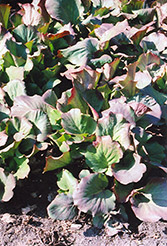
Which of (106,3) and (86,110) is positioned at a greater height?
(106,3)

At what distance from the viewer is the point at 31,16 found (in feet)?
9.20

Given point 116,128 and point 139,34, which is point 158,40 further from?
point 116,128

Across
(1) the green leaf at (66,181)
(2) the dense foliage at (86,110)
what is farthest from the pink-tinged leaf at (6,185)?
(1) the green leaf at (66,181)

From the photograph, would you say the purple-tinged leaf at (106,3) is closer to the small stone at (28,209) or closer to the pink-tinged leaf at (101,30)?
the pink-tinged leaf at (101,30)

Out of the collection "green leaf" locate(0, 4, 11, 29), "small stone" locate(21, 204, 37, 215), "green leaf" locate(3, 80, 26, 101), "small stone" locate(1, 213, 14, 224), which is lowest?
"small stone" locate(21, 204, 37, 215)

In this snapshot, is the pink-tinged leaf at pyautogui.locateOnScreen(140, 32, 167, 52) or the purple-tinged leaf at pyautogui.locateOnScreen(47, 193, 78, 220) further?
the pink-tinged leaf at pyautogui.locateOnScreen(140, 32, 167, 52)

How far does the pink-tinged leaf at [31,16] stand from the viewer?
2793 millimetres

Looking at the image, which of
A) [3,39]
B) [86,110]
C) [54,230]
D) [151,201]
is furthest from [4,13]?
[151,201]

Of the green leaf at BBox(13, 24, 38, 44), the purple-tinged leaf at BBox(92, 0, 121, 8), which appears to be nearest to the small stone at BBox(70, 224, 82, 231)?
the green leaf at BBox(13, 24, 38, 44)

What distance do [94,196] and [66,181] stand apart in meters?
0.21

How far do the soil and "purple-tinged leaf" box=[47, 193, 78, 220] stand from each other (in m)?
0.11

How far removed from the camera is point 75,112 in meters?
2.06

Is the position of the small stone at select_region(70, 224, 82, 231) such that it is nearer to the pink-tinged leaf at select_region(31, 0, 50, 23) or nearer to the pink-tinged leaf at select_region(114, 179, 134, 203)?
the pink-tinged leaf at select_region(114, 179, 134, 203)

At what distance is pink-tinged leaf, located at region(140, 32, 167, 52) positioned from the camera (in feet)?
8.71
